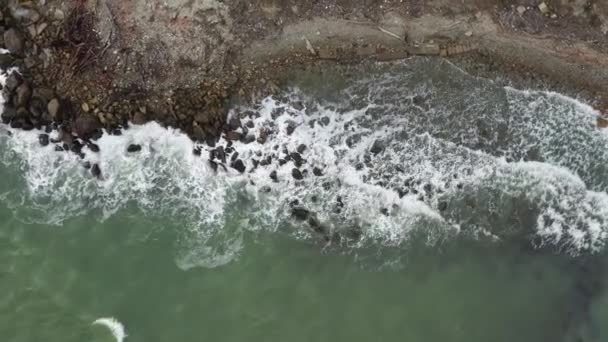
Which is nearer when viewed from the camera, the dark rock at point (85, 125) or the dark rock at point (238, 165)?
the dark rock at point (85, 125)

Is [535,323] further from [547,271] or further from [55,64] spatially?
[55,64]

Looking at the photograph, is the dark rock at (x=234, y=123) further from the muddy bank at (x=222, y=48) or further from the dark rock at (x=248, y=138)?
the dark rock at (x=248, y=138)

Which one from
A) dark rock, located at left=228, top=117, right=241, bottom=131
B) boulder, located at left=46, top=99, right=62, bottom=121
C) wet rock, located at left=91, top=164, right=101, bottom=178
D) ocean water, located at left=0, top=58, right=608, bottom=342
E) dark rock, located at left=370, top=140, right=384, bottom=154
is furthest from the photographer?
dark rock, located at left=370, top=140, right=384, bottom=154

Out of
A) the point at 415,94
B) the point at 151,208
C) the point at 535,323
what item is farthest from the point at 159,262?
the point at 535,323

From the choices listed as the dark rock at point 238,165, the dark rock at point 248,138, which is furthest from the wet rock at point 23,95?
the dark rock at point 248,138

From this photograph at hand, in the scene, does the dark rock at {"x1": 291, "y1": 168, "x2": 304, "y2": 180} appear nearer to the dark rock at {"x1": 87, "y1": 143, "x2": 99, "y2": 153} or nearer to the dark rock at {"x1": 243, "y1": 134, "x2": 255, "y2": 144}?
the dark rock at {"x1": 243, "y1": 134, "x2": 255, "y2": 144}

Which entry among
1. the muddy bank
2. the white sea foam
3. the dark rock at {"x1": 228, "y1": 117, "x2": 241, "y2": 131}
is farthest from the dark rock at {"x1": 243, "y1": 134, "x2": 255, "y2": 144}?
the white sea foam
